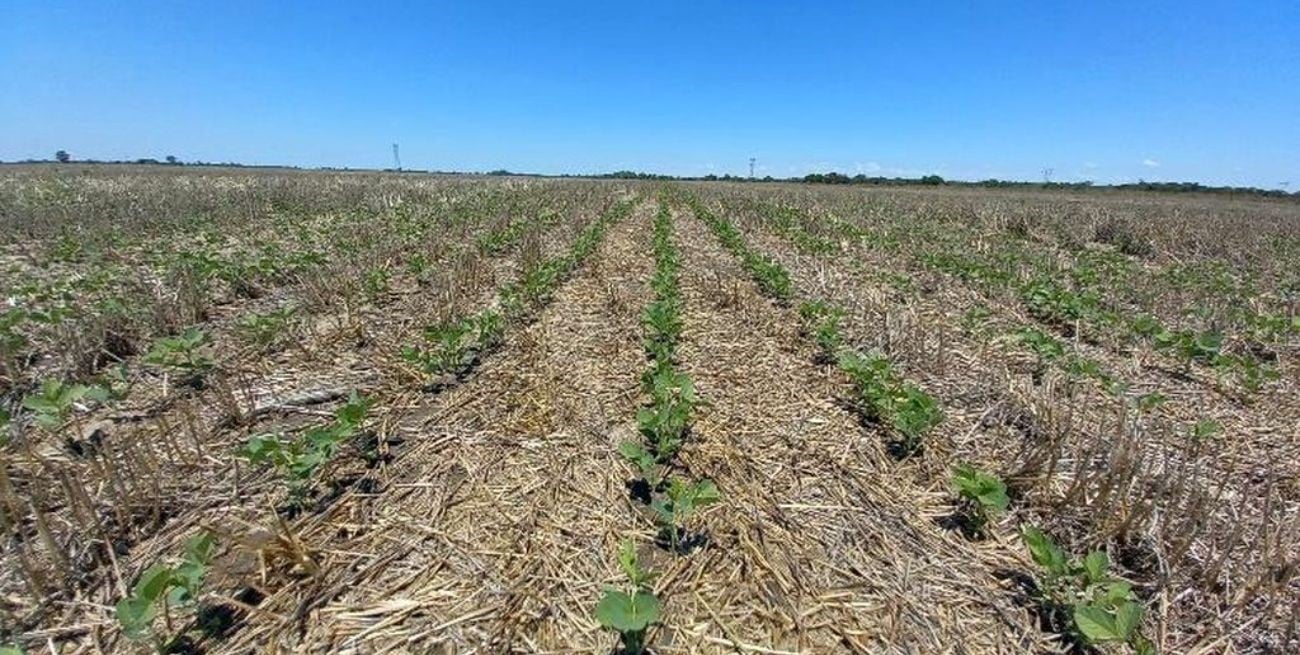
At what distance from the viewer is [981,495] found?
2.81 metres

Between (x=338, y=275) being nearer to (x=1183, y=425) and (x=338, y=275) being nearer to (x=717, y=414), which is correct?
(x=717, y=414)

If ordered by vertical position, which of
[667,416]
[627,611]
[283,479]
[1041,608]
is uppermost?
[667,416]

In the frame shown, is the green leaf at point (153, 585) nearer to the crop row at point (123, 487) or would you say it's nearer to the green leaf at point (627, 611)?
the crop row at point (123, 487)

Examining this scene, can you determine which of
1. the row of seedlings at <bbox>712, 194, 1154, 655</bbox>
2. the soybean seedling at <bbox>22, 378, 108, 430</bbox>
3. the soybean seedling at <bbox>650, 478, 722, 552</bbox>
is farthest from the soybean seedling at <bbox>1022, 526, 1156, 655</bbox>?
the soybean seedling at <bbox>22, 378, 108, 430</bbox>

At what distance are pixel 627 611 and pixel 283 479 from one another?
2270mm

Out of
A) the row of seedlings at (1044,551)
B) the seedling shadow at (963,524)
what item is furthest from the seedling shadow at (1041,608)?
the seedling shadow at (963,524)

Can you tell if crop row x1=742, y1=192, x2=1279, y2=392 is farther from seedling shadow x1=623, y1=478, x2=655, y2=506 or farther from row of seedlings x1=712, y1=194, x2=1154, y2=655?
seedling shadow x1=623, y1=478, x2=655, y2=506

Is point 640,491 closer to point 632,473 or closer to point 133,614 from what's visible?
point 632,473

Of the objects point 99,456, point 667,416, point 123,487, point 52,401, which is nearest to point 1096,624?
point 667,416

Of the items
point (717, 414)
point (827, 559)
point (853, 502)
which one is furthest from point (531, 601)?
point (717, 414)

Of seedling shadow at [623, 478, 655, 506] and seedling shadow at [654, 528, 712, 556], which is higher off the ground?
seedling shadow at [623, 478, 655, 506]

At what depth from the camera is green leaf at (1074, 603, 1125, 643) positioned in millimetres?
2047

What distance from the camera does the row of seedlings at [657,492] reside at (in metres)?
2.04

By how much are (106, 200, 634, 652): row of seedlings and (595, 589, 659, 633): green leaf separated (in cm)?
148
